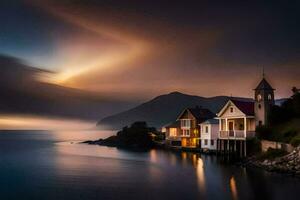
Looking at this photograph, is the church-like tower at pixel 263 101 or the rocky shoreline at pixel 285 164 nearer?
the rocky shoreline at pixel 285 164

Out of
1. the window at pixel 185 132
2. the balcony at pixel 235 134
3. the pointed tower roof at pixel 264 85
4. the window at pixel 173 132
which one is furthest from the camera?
the window at pixel 173 132

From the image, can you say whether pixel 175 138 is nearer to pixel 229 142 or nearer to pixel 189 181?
pixel 229 142

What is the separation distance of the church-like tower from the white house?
53.3 ft

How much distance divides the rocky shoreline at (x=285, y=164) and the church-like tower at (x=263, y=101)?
1063cm

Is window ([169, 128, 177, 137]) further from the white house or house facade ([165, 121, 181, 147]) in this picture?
the white house

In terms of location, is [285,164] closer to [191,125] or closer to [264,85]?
[264,85]

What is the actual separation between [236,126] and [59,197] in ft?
124

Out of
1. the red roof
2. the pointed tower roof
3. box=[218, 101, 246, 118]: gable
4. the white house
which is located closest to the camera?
the pointed tower roof

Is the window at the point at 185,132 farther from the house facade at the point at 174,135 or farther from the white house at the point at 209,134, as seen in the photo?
the white house at the point at 209,134

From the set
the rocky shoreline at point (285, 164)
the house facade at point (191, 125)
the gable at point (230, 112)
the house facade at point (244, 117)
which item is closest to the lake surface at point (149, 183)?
the rocky shoreline at point (285, 164)

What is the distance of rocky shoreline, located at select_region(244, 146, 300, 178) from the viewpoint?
134ft

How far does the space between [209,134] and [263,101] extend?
18552 millimetres

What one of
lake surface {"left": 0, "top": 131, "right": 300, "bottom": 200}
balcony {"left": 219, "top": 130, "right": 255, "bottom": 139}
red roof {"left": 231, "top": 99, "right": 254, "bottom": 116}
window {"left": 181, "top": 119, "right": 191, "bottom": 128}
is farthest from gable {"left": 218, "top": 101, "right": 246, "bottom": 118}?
window {"left": 181, "top": 119, "right": 191, "bottom": 128}

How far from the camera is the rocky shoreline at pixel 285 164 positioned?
40953 mm
